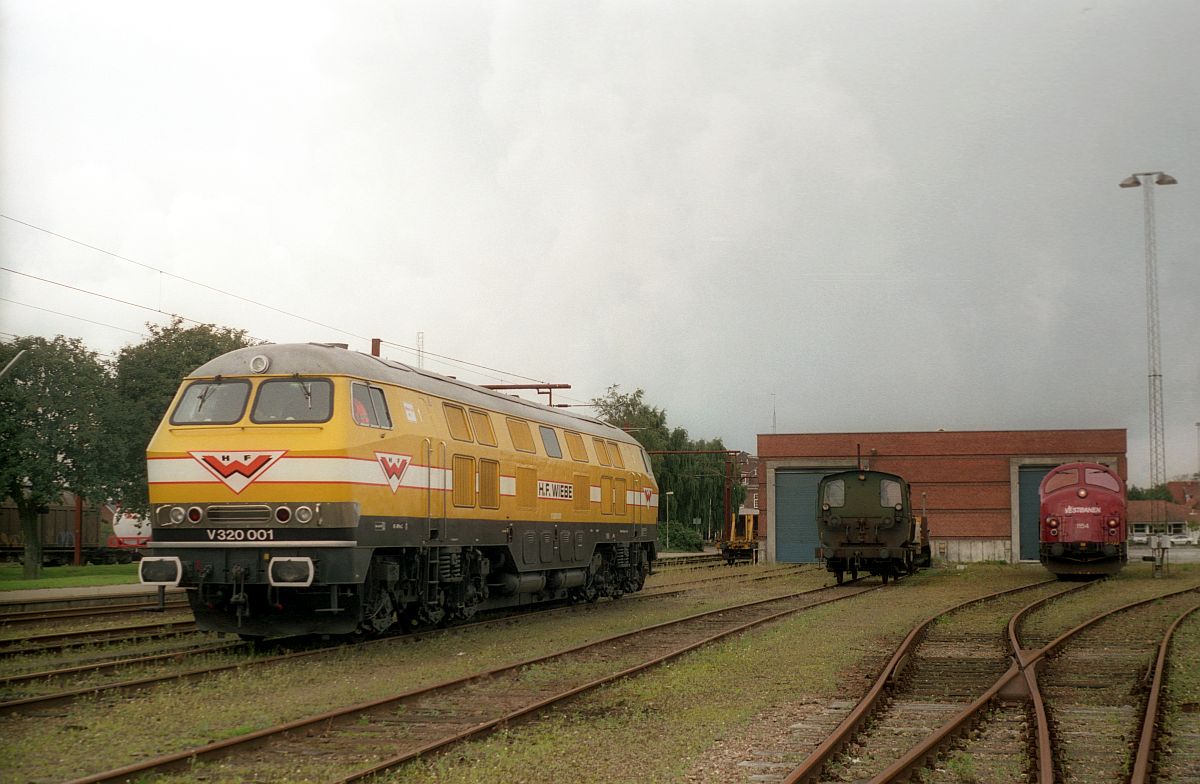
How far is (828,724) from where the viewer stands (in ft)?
32.6

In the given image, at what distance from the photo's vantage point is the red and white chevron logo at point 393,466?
A: 14.2 meters

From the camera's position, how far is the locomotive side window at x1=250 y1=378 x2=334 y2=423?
1367cm

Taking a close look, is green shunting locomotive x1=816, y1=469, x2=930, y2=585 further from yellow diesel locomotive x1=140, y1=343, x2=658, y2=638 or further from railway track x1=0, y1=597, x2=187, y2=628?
railway track x1=0, y1=597, x2=187, y2=628

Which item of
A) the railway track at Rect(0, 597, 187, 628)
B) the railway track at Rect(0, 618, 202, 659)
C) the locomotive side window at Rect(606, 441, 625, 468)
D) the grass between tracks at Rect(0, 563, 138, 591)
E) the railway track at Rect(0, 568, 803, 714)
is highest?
the locomotive side window at Rect(606, 441, 625, 468)

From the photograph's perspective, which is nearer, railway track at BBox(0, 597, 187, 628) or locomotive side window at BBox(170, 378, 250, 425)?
locomotive side window at BBox(170, 378, 250, 425)

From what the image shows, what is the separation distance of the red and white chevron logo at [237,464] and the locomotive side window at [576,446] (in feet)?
28.2

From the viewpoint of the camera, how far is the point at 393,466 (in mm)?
14453

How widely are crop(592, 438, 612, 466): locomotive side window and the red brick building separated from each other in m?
27.8

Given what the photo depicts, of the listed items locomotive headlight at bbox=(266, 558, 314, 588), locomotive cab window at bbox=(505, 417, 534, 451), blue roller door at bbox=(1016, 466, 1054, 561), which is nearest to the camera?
locomotive headlight at bbox=(266, 558, 314, 588)

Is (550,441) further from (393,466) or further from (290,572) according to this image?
(290,572)

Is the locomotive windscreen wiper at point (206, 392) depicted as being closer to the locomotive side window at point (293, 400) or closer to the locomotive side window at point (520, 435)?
the locomotive side window at point (293, 400)

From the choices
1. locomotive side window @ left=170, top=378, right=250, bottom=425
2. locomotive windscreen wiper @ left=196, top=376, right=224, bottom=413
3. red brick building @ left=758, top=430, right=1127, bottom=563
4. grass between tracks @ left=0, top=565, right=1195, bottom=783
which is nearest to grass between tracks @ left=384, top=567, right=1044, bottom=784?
grass between tracks @ left=0, top=565, right=1195, bottom=783

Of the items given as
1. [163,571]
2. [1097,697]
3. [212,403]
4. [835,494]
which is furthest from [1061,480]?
[163,571]

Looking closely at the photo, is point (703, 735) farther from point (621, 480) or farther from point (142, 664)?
point (621, 480)
